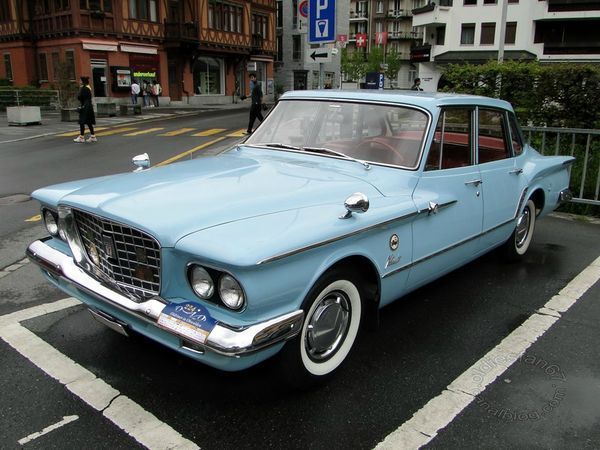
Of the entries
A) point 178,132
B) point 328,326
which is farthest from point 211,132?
point 328,326

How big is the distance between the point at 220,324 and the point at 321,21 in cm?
744

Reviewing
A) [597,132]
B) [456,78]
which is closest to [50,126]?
[456,78]

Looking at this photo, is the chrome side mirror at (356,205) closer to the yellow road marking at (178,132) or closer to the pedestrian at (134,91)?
the yellow road marking at (178,132)

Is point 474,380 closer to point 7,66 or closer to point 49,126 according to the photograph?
point 49,126

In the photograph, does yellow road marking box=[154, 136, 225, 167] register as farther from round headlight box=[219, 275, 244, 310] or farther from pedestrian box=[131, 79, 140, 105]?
pedestrian box=[131, 79, 140, 105]

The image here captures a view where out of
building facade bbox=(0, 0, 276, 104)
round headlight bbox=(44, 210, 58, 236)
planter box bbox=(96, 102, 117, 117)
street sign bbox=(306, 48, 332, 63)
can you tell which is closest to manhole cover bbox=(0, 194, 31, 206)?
round headlight bbox=(44, 210, 58, 236)

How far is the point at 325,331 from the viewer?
123 inches

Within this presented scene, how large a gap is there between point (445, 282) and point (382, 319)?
1.09 meters

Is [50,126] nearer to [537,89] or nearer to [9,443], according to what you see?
[537,89]

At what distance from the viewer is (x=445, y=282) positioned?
498 cm

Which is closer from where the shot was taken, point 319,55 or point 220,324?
point 220,324

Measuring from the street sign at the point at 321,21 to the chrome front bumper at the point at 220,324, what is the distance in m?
6.70

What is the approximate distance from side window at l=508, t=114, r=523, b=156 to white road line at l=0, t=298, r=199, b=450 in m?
4.12

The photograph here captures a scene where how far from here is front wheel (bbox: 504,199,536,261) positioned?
17.6 ft
